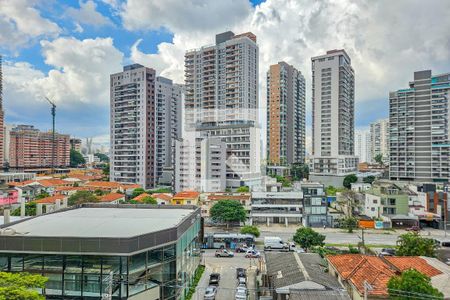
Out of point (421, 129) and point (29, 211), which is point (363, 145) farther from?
point (29, 211)

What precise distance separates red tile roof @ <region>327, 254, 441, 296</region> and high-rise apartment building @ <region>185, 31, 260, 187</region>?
110 feet

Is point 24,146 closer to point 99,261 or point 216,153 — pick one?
point 216,153

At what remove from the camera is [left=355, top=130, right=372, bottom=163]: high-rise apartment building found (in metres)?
120

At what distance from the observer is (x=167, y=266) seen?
41.7 ft

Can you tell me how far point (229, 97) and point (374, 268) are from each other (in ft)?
160

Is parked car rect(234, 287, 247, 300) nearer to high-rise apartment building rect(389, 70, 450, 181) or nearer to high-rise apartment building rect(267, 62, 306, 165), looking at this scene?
high-rise apartment building rect(389, 70, 450, 181)

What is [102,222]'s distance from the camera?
14.9 meters

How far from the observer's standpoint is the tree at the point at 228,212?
3144 centimetres

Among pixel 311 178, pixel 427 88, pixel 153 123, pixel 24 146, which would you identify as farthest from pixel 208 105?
pixel 24 146

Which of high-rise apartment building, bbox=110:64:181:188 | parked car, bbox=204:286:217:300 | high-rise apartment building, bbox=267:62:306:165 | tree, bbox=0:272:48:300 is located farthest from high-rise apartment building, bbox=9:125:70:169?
tree, bbox=0:272:48:300

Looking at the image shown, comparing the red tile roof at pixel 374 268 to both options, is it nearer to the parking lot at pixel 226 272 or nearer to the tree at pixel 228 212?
the parking lot at pixel 226 272

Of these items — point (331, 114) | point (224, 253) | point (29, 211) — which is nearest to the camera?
point (224, 253)

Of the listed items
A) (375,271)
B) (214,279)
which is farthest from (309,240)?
(375,271)

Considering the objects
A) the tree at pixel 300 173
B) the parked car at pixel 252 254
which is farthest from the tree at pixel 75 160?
the parked car at pixel 252 254
